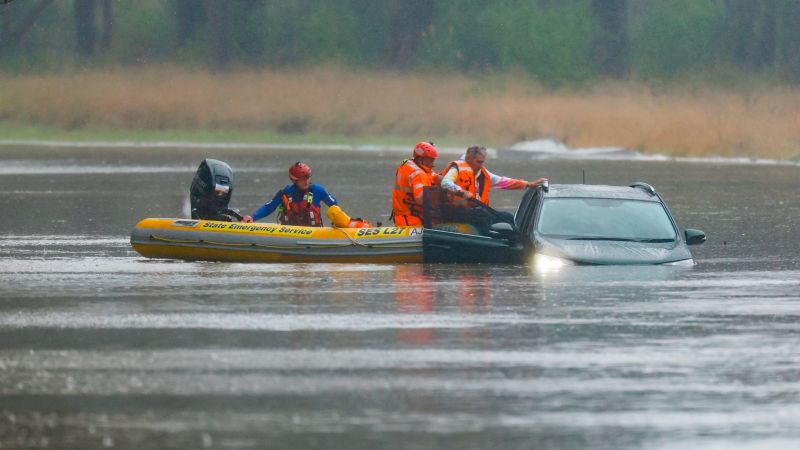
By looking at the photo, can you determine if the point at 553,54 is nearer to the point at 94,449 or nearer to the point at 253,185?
the point at 253,185

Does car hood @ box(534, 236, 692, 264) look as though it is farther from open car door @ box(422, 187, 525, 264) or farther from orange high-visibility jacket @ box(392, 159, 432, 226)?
orange high-visibility jacket @ box(392, 159, 432, 226)

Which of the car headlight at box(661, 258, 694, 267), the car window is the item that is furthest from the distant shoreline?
the car headlight at box(661, 258, 694, 267)

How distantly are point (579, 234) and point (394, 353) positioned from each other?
7.41 metres

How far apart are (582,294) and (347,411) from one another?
682 centimetres

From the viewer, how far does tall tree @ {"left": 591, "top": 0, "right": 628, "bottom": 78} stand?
251 feet

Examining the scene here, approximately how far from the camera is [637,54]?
79.6 metres

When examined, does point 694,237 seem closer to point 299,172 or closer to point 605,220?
point 605,220

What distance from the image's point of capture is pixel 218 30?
253 feet

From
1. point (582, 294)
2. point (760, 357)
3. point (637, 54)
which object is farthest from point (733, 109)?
point (760, 357)

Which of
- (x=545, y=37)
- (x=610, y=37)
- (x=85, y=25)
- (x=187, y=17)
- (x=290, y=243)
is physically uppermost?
(x=187, y=17)

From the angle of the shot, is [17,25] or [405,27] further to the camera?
[405,27]

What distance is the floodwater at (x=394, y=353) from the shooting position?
1041 centimetres

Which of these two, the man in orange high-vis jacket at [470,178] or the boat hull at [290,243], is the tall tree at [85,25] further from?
the boat hull at [290,243]

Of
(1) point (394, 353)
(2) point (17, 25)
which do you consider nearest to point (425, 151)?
(1) point (394, 353)
